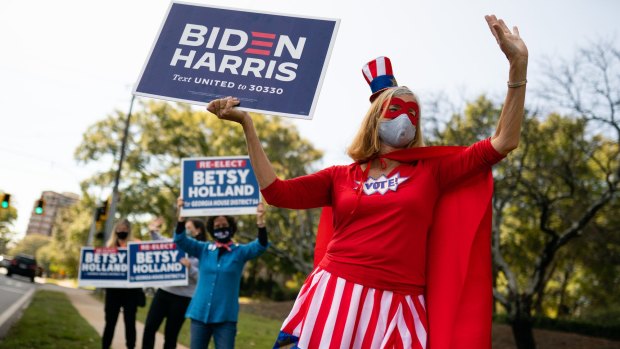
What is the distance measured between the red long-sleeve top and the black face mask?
3.34 meters

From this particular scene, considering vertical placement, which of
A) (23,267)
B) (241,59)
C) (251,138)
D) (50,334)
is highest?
(241,59)

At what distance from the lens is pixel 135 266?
7801mm

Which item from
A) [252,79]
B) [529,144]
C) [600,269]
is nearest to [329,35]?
[252,79]

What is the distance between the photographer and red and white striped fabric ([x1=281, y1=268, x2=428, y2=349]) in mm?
2176

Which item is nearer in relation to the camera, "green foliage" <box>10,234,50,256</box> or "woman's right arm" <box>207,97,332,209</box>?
"woman's right arm" <box>207,97,332,209</box>

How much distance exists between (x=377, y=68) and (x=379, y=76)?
0.05 m

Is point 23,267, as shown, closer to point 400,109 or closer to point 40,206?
Result: point 40,206

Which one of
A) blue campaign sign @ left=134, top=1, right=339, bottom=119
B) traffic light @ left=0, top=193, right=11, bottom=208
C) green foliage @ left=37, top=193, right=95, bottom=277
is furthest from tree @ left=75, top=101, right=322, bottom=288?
blue campaign sign @ left=134, top=1, right=339, bottom=119

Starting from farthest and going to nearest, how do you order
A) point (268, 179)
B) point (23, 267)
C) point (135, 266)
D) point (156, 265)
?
point (23, 267), point (135, 266), point (156, 265), point (268, 179)

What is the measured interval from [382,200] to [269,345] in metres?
9.72

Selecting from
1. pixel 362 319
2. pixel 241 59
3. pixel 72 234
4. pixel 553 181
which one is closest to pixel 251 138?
pixel 241 59

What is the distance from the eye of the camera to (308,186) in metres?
2.56

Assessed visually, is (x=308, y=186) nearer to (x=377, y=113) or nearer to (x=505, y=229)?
(x=377, y=113)

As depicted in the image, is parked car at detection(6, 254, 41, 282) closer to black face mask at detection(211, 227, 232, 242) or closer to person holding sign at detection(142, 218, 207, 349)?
person holding sign at detection(142, 218, 207, 349)
